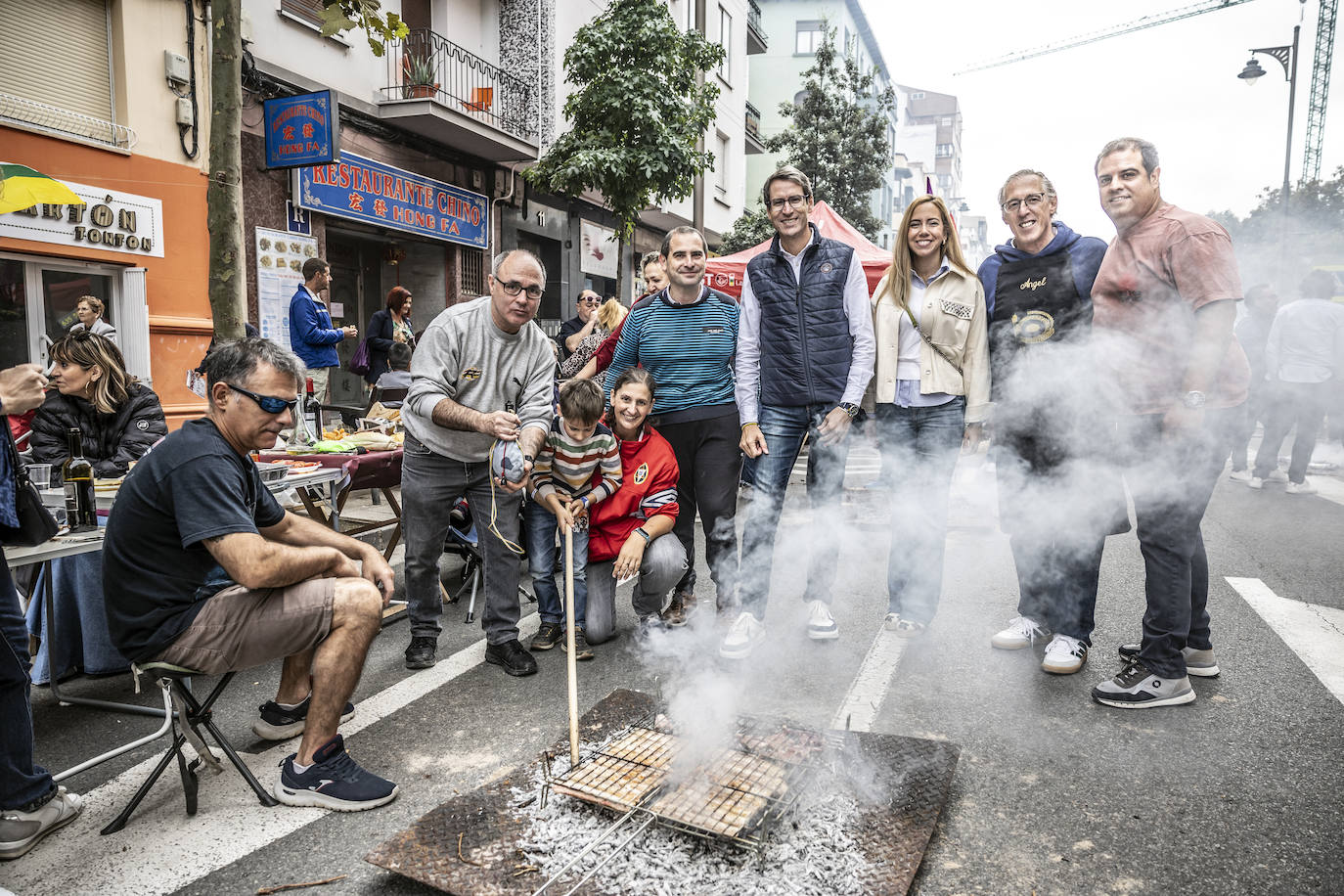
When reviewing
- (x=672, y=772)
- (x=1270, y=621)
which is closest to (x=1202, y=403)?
(x=1270, y=621)

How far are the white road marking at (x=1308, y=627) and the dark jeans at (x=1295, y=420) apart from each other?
4.63m

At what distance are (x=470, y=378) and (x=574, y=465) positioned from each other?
2.15 ft

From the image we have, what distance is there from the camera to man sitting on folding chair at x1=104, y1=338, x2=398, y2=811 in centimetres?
255

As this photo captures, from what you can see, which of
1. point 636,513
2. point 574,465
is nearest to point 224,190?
point 574,465

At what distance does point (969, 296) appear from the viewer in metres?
3.94

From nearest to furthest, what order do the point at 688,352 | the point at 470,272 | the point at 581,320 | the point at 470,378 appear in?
1. the point at 470,378
2. the point at 688,352
3. the point at 581,320
4. the point at 470,272

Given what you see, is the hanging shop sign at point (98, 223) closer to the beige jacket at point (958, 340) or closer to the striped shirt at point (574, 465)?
the striped shirt at point (574, 465)

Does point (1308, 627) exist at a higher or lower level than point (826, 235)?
lower

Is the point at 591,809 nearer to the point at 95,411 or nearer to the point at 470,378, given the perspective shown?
the point at 470,378

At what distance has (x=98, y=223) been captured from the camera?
7633 millimetres

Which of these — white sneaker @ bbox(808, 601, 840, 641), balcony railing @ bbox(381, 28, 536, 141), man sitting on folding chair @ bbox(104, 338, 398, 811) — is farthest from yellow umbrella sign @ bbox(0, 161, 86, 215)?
balcony railing @ bbox(381, 28, 536, 141)

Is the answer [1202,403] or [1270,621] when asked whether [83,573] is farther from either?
[1270,621]

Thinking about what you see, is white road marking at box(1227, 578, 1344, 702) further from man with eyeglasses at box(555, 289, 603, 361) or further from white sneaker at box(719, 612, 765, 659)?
man with eyeglasses at box(555, 289, 603, 361)

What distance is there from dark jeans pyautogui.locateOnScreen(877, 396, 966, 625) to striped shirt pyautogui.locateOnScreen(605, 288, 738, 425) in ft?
2.73
